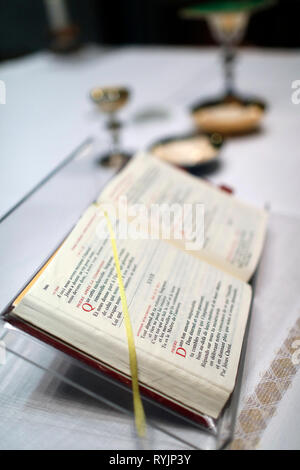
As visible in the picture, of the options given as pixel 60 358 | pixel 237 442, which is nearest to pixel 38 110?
pixel 60 358

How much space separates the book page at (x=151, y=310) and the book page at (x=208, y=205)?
2.3 inches

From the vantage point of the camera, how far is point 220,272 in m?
0.61

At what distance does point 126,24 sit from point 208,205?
9.28 feet

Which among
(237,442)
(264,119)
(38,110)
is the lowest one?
(38,110)

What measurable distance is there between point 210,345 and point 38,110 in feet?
4.05

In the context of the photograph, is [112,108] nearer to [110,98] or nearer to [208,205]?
[110,98]

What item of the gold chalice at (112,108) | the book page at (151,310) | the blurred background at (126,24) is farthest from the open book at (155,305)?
the blurred background at (126,24)

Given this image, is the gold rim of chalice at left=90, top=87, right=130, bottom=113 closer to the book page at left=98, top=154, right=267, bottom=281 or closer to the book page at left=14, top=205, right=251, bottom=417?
the book page at left=98, top=154, right=267, bottom=281

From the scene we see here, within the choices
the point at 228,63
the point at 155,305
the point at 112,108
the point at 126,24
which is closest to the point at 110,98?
the point at 112,108

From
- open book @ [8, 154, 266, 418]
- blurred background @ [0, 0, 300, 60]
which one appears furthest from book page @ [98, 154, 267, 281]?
blurred background @ [0, 0, 300, 60]

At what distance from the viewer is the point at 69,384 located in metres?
0.52

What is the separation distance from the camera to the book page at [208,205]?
26.0 inches
